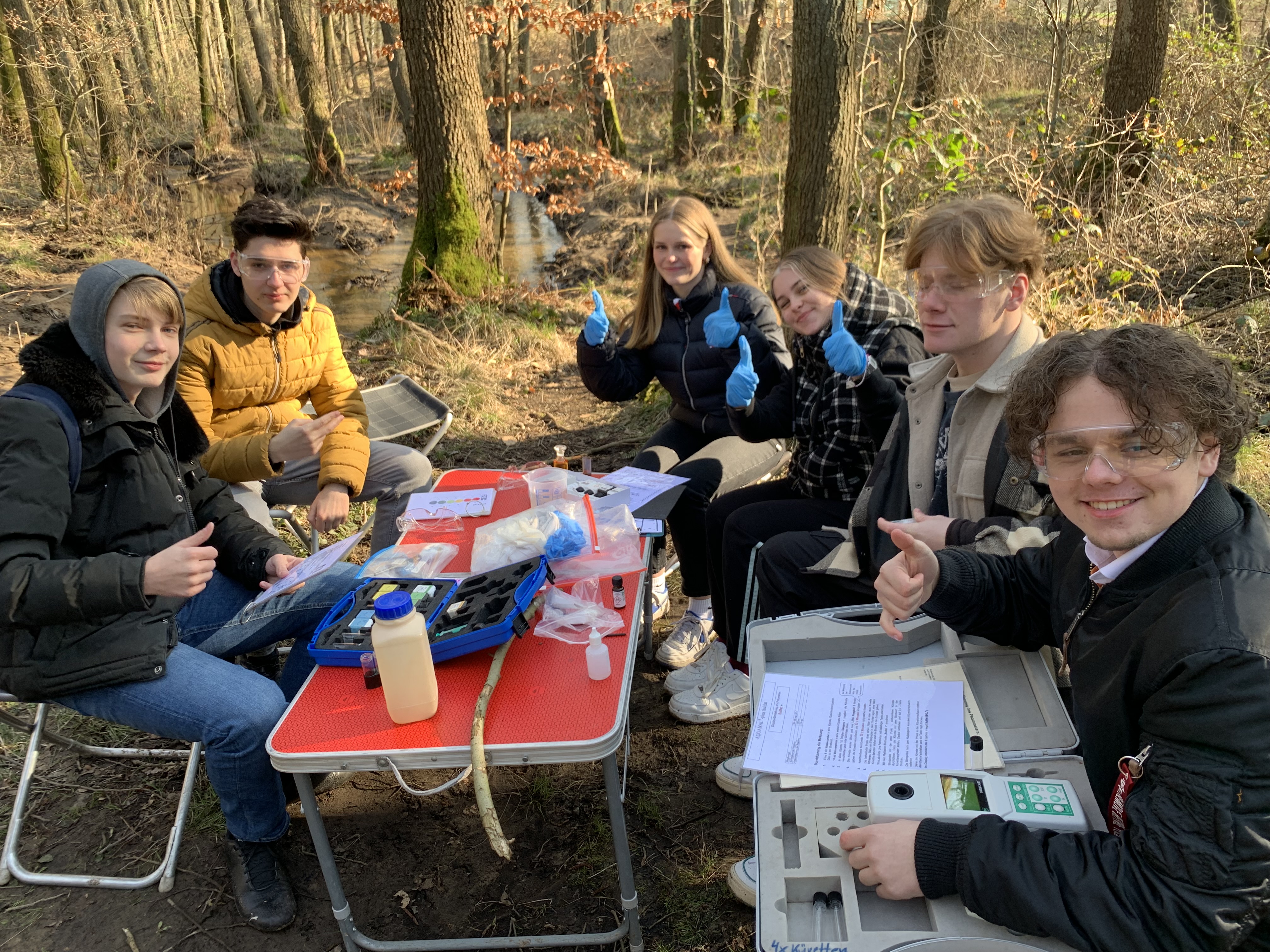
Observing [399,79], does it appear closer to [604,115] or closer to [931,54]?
[604,115]

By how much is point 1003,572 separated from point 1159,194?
18.4 ft

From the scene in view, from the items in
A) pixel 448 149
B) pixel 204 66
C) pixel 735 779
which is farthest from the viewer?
pixel 204 66

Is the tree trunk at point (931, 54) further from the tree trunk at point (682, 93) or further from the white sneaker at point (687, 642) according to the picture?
the white sneaker at point (687, 642)

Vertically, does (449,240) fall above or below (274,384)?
above

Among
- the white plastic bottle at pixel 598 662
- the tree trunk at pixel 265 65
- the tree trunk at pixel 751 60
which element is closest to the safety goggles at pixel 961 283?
the white plastic bottle at pixel 598 662

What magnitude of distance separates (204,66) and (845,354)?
1389 cm

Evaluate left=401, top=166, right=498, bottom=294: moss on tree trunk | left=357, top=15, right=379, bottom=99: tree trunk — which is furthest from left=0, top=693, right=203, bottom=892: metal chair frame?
left=357, top=15, right=379, bottom=99: tree trunk

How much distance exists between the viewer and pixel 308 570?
222 cm

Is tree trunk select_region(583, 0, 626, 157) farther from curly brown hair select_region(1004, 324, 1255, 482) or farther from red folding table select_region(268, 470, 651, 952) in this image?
curly brown hair select_region(1004, 324, 1255, 482)

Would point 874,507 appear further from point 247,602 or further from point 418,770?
point 247,602

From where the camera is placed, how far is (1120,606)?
127 centimetres

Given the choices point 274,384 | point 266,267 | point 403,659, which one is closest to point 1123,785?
point 403,659

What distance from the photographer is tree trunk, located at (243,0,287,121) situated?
45.9 feet

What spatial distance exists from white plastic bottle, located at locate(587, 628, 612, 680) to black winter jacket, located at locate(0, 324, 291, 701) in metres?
1.01
